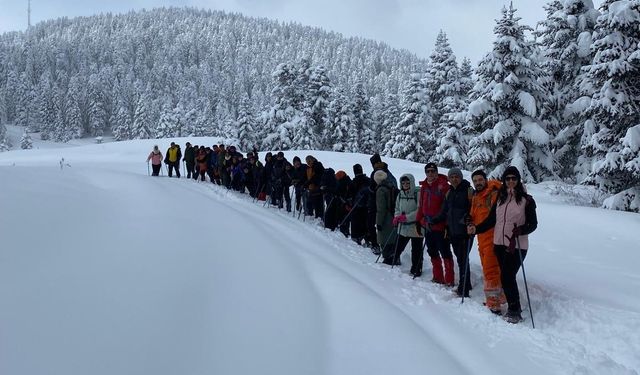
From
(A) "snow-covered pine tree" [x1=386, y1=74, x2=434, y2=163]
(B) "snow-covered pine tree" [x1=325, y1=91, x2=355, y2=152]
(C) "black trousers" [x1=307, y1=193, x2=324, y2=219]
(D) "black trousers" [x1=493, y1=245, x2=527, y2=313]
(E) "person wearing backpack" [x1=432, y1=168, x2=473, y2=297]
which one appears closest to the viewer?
(D) "black trousers" [x1=493, y1=245, x2=527, y2=313]

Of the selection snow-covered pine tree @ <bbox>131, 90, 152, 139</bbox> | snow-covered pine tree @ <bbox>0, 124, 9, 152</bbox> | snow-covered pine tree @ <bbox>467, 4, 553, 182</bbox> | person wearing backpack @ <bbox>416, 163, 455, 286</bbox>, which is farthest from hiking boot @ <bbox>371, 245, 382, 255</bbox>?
snow-covered pine tree @ <bbox>0, 124, 9, 152</bbox>

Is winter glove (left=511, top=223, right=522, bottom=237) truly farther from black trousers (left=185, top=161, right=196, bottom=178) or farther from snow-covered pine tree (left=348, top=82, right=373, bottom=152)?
snow-covered pine tree (left=348, top=82, right=373, bottom=152)

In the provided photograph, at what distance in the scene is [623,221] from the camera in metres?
11.2

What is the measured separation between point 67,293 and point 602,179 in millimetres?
16285

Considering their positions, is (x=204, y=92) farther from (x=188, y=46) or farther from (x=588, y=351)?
(x=588, y=351)

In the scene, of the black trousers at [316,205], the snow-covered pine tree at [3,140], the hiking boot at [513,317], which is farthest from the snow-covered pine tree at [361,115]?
the snow-covered pine tree at [3,140]

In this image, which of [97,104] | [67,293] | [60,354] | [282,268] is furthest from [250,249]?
[97,104]

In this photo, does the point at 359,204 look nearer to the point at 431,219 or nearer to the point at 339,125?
the point at 431,219

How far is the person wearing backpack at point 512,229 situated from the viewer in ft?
20.4

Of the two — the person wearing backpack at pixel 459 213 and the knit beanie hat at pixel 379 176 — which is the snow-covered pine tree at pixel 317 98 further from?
the person wearing backpack at pixel 459 213

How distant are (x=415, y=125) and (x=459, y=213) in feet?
96.7

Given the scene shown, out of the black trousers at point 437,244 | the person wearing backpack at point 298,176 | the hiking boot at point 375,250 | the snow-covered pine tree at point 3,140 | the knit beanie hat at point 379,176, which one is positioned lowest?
the snow-covered pine tree at point 3,140

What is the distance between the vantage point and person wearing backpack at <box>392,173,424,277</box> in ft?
28.1

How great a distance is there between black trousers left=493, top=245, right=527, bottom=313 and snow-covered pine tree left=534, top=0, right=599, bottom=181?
16023 millimetres
